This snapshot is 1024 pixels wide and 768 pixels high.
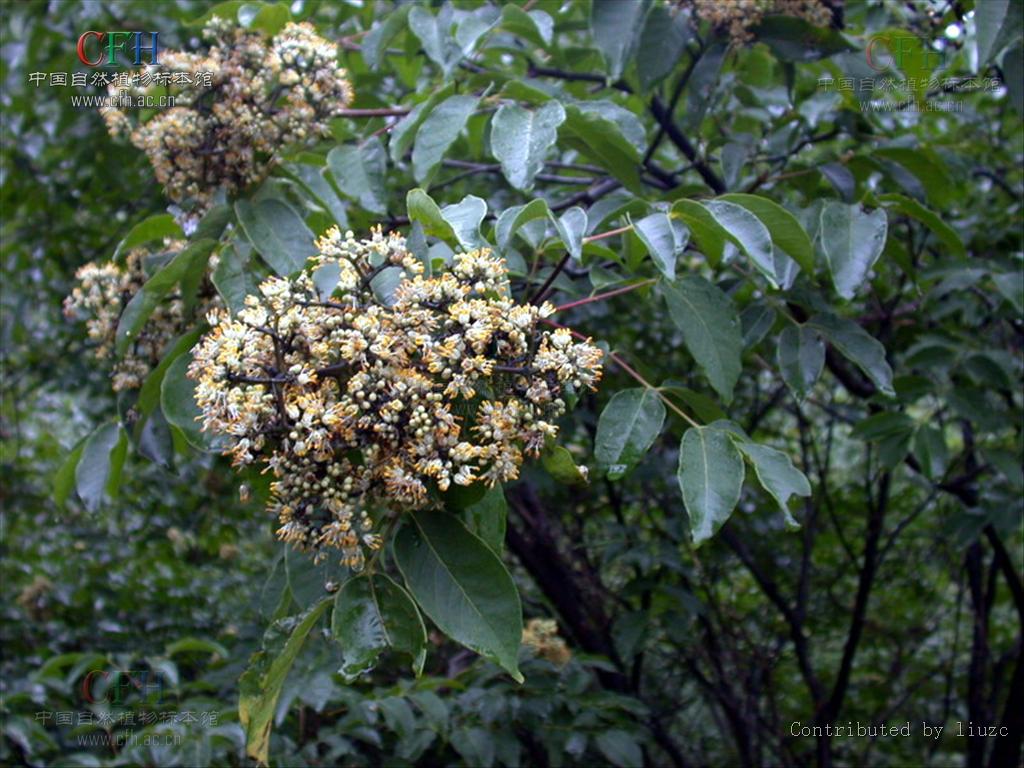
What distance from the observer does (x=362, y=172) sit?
7.22 feet

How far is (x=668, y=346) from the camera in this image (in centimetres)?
407

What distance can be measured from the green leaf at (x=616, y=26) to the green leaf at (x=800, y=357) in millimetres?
689

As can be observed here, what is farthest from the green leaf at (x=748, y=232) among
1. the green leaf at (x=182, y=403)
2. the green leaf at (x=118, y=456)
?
the green leaf at (x=118, y=456)

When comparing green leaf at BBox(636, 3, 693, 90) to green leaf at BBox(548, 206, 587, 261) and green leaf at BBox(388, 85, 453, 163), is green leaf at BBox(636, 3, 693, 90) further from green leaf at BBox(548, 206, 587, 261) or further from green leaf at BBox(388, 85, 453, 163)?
green leaf at BBox(548, 206, 587, 261)

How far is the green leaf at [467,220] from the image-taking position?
1591 mm

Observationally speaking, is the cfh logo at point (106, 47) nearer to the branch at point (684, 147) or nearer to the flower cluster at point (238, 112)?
the flower cluster at point (238, 112)

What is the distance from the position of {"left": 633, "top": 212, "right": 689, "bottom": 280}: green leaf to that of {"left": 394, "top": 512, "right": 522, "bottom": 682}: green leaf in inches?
20.4

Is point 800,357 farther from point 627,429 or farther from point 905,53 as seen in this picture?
point 905,53

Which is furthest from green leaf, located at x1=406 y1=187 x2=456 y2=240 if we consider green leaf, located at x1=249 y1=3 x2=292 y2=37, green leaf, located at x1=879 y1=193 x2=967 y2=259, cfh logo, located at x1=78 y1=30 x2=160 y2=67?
cfh logo, located at x1=78 y1=30 x2=160 y2=67

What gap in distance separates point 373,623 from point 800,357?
1.10 meters

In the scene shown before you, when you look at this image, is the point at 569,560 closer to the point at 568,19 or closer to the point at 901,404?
the point at 901,404

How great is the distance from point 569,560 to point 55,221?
7.91ft

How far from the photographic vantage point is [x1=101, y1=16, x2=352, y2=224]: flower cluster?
2.04 meters

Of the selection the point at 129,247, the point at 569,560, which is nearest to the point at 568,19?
the point at 129,247
